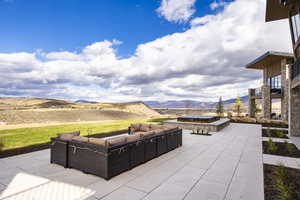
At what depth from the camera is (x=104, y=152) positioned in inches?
135

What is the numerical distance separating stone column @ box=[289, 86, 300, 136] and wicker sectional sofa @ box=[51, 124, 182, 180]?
9630mm

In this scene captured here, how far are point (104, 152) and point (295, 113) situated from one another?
11.8m

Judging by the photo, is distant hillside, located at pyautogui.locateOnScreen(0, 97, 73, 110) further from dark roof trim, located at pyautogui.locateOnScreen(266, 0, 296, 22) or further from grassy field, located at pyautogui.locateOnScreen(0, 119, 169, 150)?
dark roof trim, located at pyautogui.locateOnScreen(266, 0, 296, 22)

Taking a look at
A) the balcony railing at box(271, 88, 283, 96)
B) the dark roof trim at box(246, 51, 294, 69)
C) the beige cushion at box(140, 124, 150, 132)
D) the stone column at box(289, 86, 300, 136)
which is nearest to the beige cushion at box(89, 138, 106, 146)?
the beige cushion at box(140, 124, 150, 132)

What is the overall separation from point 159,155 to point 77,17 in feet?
42.0

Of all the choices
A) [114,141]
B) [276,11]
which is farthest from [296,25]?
[114,141]

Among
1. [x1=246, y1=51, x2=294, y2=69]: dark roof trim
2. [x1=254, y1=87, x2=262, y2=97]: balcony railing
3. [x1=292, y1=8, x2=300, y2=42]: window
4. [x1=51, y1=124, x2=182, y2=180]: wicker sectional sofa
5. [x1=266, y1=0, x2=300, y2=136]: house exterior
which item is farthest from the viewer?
[x1=254, y1=87, x2=262, y2=97]: balcony railing

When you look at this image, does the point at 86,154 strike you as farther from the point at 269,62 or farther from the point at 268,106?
the point at 269,62

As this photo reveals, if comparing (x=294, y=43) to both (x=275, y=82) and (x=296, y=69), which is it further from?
(x=275, y=82)

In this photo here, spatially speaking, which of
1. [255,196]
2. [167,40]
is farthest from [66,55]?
[255,196]

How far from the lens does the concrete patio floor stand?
9.39 feet

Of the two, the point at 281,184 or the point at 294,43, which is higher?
the point at 294,43

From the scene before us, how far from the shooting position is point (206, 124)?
10.5 meters

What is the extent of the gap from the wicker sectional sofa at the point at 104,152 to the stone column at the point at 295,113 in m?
9.63
